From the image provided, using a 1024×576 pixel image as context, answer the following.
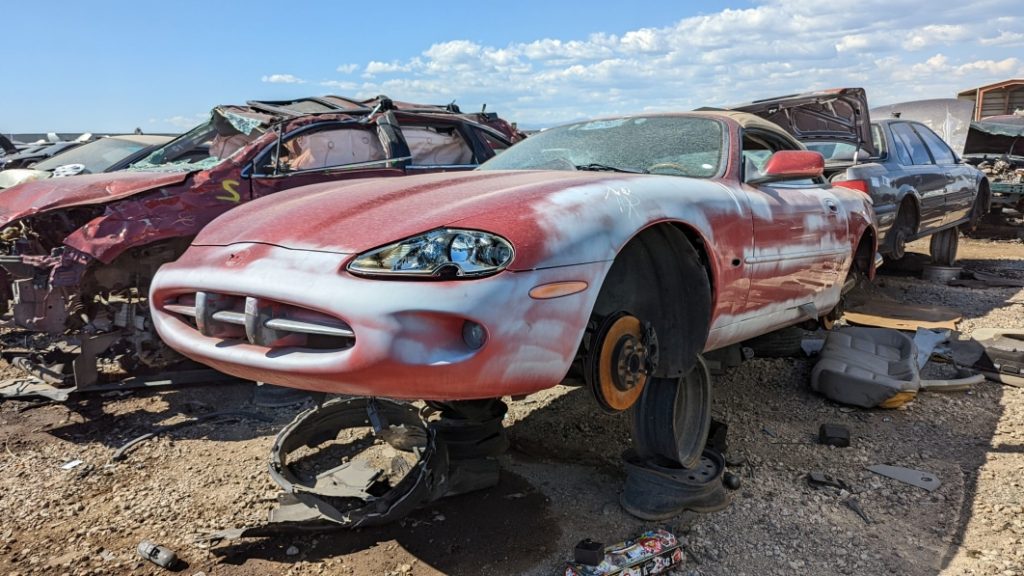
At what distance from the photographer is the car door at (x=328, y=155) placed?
4957mm

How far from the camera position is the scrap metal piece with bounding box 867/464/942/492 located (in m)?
3.14

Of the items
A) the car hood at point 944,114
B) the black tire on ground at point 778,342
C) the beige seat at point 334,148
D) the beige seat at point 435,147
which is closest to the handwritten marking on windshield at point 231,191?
the beige seat at point 334,148

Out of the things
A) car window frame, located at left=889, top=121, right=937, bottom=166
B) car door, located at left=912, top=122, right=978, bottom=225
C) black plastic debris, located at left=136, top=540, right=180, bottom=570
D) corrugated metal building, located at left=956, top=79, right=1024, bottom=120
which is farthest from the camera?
corrugated metal building, located at left=956, top=79, right=1024, bottom=120

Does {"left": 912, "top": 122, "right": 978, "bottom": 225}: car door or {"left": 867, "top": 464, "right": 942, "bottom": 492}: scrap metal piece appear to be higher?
{"left": 912, "top": 122, "right": 978, "bottom": 225}: car door

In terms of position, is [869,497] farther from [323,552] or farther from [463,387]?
[323,552]

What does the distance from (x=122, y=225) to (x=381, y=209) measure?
2556 millimetres

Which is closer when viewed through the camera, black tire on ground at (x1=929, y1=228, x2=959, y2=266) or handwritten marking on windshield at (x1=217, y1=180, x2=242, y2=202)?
handwritten marking on windshield at (x1=217, y1=180, x2=242, y2=202)

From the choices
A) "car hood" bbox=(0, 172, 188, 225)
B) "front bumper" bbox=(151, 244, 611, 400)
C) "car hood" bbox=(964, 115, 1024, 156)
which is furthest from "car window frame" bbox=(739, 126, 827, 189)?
"car hood" bbox=(964, 115, 1024, 156)

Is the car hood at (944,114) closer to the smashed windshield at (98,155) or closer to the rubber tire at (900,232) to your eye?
the rubber tire at (900,232)

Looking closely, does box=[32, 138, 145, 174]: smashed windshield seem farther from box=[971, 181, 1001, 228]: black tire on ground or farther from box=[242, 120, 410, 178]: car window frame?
box=[971, 181, 1001, 228]: black tire on ground

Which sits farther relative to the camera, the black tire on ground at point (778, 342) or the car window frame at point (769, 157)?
the black tire on ground at point (778, 342)

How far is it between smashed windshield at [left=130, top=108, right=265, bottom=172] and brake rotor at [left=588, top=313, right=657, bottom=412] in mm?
4353

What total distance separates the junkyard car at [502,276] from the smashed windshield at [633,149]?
0.01 m

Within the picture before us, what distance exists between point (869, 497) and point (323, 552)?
2280 millimetres
